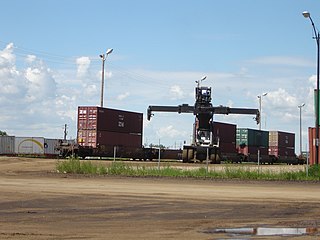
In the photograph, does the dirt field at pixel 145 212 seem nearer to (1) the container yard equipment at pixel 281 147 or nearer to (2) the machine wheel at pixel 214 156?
(2) the machine wheel at pixel 214 156

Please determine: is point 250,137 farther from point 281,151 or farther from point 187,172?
point 187,172

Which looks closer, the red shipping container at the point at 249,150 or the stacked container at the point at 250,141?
the red shipping container at the point at 249,150

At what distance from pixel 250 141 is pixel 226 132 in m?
8.29

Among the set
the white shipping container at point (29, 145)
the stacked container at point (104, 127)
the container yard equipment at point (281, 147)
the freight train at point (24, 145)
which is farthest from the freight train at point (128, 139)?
the white shipping container at point (29, 145)

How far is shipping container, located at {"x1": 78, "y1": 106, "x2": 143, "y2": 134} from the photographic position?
174 ft

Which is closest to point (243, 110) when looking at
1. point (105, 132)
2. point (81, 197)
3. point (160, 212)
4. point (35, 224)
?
point (105, 132)

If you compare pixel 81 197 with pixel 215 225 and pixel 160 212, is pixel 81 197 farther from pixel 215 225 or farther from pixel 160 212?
pixel 215 225

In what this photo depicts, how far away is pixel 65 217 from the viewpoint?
1437 centimetres

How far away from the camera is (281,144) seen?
8119 centimetres

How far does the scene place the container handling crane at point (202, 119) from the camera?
5144cm

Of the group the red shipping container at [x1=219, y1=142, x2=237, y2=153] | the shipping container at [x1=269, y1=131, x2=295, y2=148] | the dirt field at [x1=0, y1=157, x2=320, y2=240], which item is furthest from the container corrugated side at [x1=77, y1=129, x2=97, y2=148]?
the shipping container at [x1=269, y1=131, x2=295, y2=148]

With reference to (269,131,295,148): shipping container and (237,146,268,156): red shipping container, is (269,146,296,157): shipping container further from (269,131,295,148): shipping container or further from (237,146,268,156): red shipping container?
(237,146,268,156): red shipping container

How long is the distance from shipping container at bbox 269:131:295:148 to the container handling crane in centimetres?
2665

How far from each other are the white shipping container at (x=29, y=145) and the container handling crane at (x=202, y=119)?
2235 centimetres
